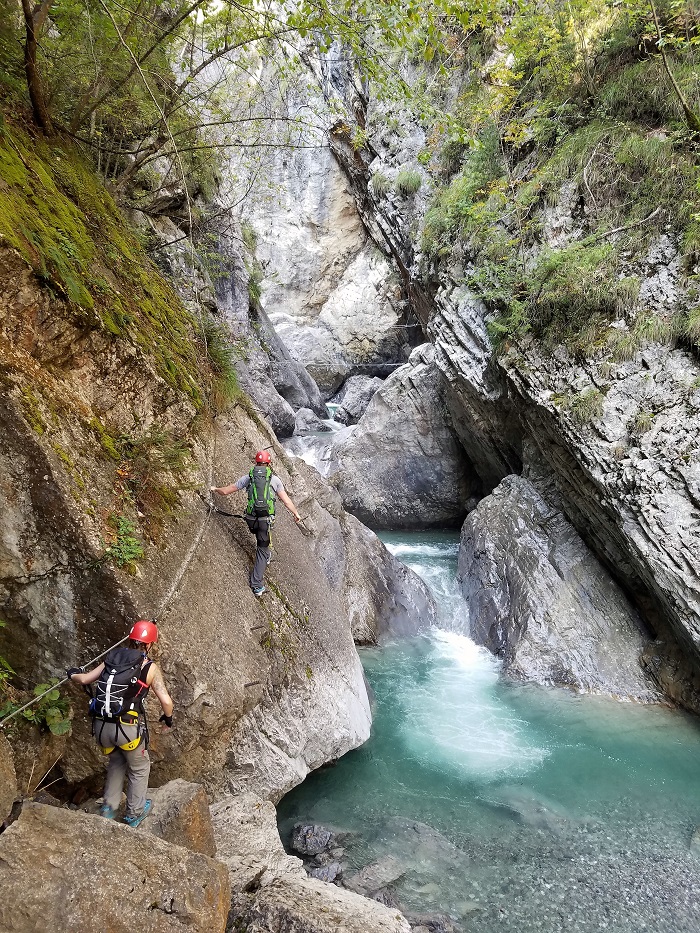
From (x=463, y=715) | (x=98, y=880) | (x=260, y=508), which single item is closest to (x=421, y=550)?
(x=463, y=715)

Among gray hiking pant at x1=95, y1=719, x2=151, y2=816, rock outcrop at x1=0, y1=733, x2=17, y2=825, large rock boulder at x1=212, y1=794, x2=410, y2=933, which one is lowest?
large rock boulder at x1=212, y1=794, x2=410, y2=933

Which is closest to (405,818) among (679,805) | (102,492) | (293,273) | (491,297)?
(679,805)

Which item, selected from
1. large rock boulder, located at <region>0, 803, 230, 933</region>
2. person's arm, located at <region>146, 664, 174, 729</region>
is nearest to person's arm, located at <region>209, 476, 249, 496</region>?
person's arm, located at <region>146, 664, 174, 729</region>

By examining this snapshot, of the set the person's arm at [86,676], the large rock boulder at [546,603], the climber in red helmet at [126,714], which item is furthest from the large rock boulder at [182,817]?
the large rock boulder at [546,603]

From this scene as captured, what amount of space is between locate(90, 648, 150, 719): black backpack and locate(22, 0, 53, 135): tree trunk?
558 centimetres

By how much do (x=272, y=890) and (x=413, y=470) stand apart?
13897mm

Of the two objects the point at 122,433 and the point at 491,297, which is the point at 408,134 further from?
the point at 122,433

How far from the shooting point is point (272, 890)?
3.89 m

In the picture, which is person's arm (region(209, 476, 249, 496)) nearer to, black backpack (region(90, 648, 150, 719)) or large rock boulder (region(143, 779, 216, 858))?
black backpack (region(90, 648, 150, 719))

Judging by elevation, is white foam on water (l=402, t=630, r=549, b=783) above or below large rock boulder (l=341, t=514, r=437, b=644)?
below

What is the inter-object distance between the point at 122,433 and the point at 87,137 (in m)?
5.02

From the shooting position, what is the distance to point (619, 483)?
28.2 feet

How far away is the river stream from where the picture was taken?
518 centimetres

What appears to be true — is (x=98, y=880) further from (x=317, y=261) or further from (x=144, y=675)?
(x=317, y=261)
